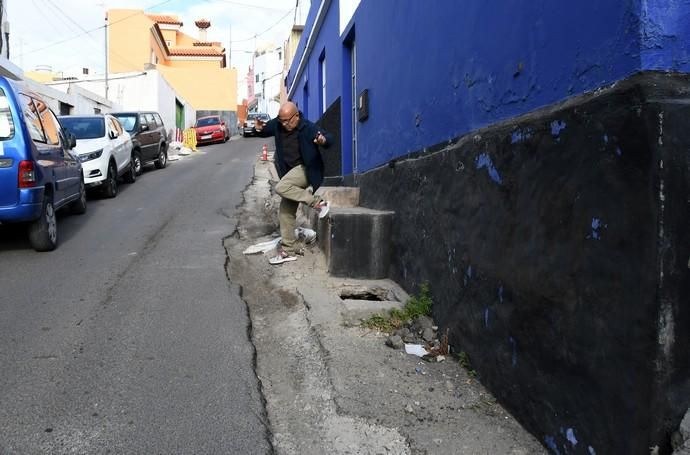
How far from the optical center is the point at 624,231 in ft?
6.78

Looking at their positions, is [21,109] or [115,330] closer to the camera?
[115,330]

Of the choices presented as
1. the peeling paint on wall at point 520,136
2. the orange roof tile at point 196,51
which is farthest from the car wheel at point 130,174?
the orange roof tile at point 196,51

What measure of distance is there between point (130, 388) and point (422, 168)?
2.84 metres

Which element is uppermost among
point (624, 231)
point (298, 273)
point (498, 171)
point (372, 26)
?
point (372, 26)

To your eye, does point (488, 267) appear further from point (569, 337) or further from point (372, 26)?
point (372, 26)

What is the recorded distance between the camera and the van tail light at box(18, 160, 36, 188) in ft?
20.0

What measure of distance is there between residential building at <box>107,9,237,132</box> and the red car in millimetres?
3923

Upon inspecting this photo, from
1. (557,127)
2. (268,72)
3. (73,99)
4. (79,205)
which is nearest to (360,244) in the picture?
(557,127)

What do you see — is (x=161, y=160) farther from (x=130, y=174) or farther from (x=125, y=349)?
(x=125, y=349)

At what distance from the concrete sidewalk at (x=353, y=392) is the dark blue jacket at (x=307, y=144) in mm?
1499

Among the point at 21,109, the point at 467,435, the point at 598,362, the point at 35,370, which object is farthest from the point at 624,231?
the point at 21,109

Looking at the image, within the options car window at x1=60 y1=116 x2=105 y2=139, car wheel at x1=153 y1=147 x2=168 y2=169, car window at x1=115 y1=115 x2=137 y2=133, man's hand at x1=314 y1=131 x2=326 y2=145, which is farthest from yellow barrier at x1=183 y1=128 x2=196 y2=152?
man's hand at x1=314 y1=131 x2=326 y2=145

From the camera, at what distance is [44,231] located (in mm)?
6473

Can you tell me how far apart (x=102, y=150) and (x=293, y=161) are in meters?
6.30
